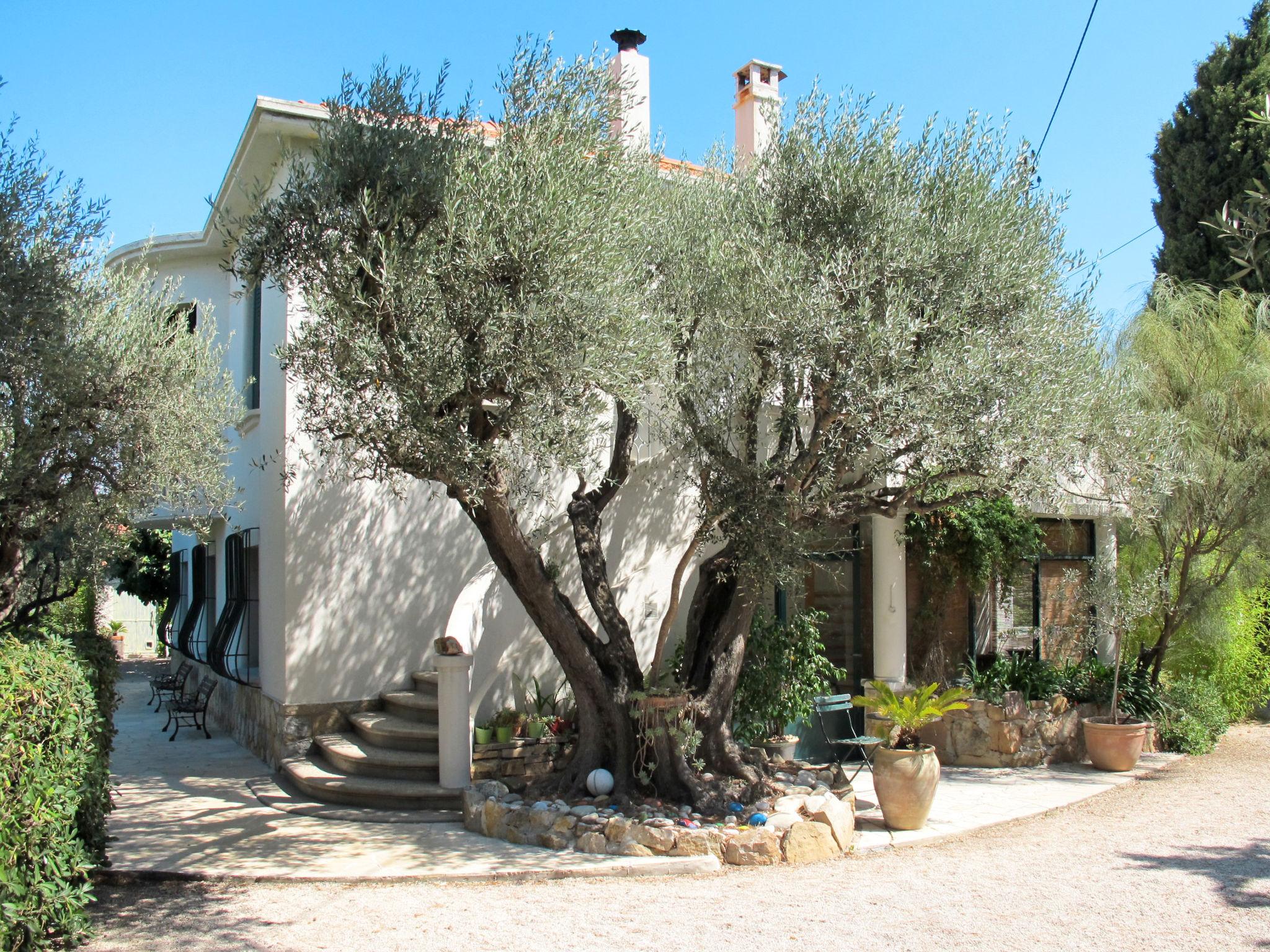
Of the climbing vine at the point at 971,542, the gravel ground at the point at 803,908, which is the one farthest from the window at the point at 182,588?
the climbing vine at the point at 971,542

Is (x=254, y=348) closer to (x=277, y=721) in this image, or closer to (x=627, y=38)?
(x=277, y=721)

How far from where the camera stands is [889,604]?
10.2 metres

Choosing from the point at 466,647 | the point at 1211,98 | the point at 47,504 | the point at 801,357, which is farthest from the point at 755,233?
the point at 1211,98

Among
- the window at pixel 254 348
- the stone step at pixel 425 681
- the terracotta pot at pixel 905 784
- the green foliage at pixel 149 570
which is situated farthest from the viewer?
the green foliage at pixel 149 570

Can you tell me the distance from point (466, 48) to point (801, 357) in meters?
3.35

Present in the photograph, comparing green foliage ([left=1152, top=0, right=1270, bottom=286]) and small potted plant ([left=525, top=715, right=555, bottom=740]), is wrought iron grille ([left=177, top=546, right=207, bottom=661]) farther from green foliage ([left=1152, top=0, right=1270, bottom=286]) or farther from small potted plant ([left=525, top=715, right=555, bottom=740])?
green foliage ([left=1152, top=0, right=1270, bottom=286])

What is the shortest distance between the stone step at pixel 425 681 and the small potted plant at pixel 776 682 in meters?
2.61

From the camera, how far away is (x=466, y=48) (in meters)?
7.23

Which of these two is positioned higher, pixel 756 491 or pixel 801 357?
pixel 801 357

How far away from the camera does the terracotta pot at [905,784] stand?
22.9 feet

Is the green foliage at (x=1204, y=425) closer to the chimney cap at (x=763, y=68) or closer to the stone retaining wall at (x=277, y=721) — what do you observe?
the chimney cap at (x=763, y=68)

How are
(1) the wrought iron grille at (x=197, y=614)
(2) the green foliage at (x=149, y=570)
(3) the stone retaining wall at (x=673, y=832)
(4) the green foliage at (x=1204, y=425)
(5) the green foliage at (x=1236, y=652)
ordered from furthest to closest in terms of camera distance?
(2) the green foliage at (x=149, y=570)
(1) the wrought iron grille at (x=197, y=614)
(5) the green foliage at (x=1236, y=652)
(4) the green foliage at (x=1204, y=425)
(3) the stone retaining wall at (x=673, y=832)

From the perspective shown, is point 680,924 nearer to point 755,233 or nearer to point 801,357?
point 801,357

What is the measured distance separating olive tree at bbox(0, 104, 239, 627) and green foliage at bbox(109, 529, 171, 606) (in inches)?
372
